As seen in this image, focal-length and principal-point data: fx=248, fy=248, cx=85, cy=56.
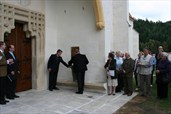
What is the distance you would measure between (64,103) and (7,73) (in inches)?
75.8

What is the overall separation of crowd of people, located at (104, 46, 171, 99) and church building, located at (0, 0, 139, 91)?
0.61 meters

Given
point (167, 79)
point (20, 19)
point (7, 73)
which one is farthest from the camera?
point (20, 19)

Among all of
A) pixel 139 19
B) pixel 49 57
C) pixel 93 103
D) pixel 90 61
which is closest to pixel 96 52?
pixel 90 61

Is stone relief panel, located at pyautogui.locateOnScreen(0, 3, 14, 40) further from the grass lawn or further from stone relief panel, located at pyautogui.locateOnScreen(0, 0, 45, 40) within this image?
the grass lawn

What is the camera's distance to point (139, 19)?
170 feet

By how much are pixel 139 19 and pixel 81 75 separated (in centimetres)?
4514

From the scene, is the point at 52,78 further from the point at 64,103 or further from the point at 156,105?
the point at 156,105

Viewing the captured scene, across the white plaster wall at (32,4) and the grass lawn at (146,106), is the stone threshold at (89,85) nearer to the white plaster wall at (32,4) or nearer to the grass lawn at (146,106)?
the grass lawn at (146,106)

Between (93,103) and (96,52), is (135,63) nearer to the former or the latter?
(96,52)

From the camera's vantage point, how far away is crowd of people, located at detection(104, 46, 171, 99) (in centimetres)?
817

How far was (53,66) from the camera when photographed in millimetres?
9422

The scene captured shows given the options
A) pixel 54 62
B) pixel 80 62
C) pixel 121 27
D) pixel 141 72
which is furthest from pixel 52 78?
pixel 121 27

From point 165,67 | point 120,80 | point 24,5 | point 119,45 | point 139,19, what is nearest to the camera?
point 165,67

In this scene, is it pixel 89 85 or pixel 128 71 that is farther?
pixel 89 85
